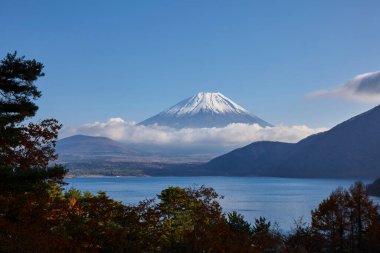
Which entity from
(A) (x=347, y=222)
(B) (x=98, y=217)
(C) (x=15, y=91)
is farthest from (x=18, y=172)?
(A) (x=347, y=222)

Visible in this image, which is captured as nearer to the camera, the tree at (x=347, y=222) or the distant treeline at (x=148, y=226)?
the distant treeline at (x=148, y=226)

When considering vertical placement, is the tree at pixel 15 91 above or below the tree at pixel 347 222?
above

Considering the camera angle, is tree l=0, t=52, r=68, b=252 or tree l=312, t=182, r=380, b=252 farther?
tree l=312, t=182, r=380, b=252

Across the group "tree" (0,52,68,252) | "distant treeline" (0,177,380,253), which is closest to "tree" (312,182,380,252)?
"distant treeline" (0,177,380,253)

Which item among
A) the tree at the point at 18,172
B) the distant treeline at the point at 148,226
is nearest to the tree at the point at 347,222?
the distant treeline at the point at 148,226

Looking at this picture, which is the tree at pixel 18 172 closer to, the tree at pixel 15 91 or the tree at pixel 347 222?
the tree at pixel 15 91

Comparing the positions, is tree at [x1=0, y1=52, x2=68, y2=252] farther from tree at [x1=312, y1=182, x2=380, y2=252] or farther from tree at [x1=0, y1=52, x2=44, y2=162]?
tree at [x1=312, y1=182, x2=380, y2=252]

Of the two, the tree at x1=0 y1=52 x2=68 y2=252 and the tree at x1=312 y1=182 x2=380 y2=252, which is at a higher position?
the tree at x1=0 y1=52 x2=68 y2=252

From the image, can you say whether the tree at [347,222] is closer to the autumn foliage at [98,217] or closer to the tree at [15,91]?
the autumn foliage at [98,217]

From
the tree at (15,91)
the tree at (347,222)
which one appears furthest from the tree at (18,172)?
the tree at (347,222)

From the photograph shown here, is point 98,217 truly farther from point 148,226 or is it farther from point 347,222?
point 347,222

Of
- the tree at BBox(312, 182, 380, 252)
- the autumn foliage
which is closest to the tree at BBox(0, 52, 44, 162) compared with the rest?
the autumn foliage

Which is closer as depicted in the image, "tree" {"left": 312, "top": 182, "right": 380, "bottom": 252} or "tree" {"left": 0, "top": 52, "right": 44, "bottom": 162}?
"tree" {"left": 0, "top": 52, "right": 44, "bottom": 162}

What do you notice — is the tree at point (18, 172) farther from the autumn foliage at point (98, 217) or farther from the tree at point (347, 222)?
the tree at point (347, 222)
